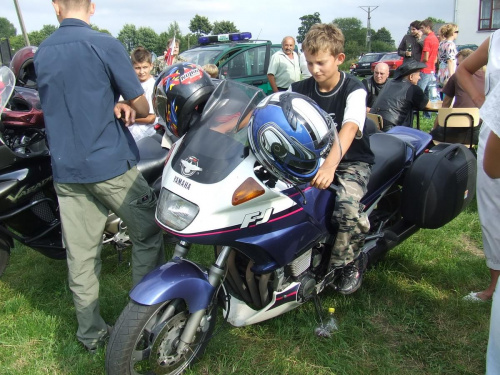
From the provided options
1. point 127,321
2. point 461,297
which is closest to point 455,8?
point 461,297

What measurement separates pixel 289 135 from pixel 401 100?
371 centimetres

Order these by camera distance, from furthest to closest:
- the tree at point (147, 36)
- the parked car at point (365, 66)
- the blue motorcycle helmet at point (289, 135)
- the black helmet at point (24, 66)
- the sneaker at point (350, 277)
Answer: the tree at point (147, 36)
the parked car at point (365, 66)
the black helmet at point (24, 66)
the sneaker at point (350, 277)
the blue motorcycle helmet at point (289, 135)

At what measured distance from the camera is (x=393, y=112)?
16.9 feet

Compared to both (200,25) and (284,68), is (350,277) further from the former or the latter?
(200,25)

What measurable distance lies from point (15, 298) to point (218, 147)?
223 cm

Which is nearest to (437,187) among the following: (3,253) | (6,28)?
(3,253)

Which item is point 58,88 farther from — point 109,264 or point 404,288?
point 404,288

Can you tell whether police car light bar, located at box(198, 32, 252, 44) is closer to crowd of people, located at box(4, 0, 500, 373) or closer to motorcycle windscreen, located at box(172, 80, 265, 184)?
crowd of people, located at box(4, 0, 500, 373)

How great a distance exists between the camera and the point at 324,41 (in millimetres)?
2494

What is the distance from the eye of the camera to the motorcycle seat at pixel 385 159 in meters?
2.91

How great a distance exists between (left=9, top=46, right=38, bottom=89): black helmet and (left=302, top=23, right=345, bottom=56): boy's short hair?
2.19 meters

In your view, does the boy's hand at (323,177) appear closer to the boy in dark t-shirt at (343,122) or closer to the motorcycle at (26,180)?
the boy in dark t-shirt at (343,122)

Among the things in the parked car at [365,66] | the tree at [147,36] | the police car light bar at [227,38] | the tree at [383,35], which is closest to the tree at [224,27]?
the tree at [147,36]

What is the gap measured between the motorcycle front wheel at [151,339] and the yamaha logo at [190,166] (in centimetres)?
64
